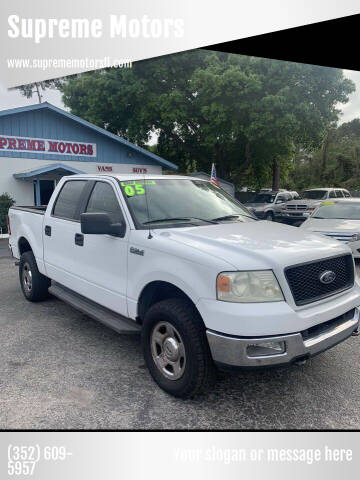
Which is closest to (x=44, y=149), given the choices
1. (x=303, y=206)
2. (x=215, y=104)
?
(x=215, y=104)

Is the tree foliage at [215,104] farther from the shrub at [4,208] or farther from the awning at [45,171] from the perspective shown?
the shrub at [4,208]

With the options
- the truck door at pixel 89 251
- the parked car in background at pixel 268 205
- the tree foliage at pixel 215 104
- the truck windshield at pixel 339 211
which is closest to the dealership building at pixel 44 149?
the tree foliage at pixel 215 104

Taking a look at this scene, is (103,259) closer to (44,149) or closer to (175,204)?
(175,204)

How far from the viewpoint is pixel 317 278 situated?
3146 mm

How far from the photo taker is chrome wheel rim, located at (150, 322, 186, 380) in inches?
125

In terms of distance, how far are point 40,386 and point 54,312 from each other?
2132 mm

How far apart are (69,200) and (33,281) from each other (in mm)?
1510

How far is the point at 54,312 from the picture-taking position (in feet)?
18.1

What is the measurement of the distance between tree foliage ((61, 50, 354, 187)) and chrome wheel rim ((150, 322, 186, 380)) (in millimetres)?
19295

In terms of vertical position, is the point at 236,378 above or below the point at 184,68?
below

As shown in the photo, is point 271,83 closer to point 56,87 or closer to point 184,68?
point 184,68

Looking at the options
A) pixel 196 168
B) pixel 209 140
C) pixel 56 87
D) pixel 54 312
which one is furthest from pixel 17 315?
pixel 56 87

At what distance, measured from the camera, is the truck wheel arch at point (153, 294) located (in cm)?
336

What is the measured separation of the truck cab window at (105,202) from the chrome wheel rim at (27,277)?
1959 mm
